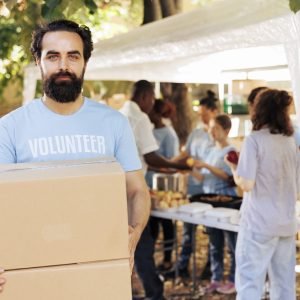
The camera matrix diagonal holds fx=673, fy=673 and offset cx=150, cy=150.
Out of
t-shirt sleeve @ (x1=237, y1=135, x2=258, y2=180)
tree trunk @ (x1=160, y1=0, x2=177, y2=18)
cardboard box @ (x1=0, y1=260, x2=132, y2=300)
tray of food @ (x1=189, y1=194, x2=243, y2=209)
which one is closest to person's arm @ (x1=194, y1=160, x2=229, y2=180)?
tray of food @ (x1=189, y1=194, x2=243, y2=209)

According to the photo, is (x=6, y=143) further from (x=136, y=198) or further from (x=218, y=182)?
(x=218, y=182)

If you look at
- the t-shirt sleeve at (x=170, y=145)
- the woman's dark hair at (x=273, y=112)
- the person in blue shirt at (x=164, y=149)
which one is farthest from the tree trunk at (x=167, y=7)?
the woman's dark hair at (x=273, y=112)

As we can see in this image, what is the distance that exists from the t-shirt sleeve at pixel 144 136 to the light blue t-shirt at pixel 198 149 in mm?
1110

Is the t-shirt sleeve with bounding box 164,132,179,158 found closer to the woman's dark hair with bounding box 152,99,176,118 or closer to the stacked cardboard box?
the woman's dark hair with bounding box 152,99,176,118

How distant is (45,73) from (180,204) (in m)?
2.91

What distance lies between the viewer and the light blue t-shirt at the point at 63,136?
245 cm

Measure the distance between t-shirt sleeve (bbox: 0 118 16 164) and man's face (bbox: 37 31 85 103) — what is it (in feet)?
0.61

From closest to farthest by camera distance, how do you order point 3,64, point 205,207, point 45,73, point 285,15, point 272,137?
1. point 45,73
2. point 285,15
3. point 272,137
4. point 205,207
5. point 3,64

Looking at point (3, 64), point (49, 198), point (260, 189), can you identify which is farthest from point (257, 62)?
point (3, 64)

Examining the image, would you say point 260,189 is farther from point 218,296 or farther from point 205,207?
point 218,296

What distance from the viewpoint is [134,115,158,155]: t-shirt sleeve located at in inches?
199

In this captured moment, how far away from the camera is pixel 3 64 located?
35.0ft

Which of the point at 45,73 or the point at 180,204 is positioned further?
the point at 180,204

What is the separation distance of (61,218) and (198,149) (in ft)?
14.5
